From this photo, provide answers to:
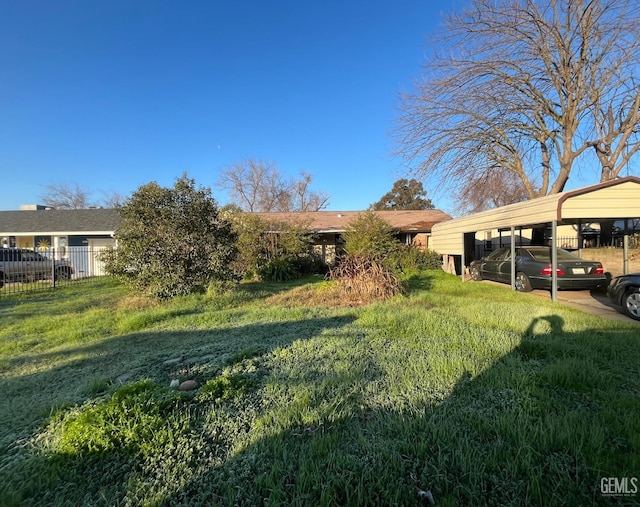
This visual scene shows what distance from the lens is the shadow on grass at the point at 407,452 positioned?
6.13 ft

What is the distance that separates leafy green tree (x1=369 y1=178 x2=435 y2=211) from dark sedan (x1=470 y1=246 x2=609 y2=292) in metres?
34.7

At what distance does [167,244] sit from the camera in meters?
8.65

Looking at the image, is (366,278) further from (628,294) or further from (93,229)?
(93,229)

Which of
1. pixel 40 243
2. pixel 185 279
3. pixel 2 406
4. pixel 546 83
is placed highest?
pixel 546 83

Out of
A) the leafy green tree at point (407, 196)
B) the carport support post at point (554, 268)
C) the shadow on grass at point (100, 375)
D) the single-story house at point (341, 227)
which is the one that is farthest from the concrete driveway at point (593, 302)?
the leafy green tree at point (407, 196)

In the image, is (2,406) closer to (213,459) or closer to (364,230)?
(213,459)

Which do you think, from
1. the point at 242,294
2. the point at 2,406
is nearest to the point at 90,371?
the point at 2,406

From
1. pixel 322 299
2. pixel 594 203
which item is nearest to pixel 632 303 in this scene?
pixel 594 203

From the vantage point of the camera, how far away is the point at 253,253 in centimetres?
1563

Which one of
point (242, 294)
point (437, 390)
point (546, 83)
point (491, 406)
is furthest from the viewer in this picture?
point (546, 83)

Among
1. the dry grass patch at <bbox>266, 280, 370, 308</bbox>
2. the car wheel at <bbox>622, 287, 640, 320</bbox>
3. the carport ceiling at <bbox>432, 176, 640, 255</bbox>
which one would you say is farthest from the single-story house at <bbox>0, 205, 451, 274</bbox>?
the car wheel at <bbox>622, 287, 640, 320</bbox>

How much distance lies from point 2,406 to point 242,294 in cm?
644

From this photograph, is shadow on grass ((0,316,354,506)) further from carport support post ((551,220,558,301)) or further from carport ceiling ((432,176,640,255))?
carport ceiling ((432,176,640,255))

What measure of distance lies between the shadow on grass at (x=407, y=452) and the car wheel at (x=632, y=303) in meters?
4.38
